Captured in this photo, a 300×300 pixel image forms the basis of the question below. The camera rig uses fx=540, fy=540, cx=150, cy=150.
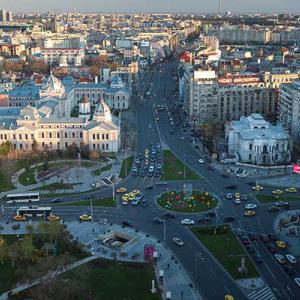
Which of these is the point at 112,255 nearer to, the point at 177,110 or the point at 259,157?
the point at 259,157

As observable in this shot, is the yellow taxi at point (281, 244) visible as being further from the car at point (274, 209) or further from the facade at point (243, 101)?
the facade at point (243, 101)

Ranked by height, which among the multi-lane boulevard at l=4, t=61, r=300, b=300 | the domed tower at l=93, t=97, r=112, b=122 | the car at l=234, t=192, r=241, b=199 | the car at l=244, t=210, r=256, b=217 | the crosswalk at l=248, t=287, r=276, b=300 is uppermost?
the domed tower at l=93, t=97, r=112, b=122

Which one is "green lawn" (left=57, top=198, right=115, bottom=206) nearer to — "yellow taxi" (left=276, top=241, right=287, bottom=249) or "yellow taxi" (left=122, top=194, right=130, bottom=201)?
"yellow taxi" (left=122, top=194, right=130, bottom=201)

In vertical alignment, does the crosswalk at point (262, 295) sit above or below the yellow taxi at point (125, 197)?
below

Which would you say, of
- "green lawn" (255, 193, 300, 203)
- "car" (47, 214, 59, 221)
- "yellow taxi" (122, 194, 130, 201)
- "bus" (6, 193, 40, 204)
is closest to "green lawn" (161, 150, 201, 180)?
"yellow taxi" (122, 194, 130, 201)

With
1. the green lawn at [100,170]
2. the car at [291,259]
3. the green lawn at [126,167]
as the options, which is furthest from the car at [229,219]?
the green lawn at [100,170]

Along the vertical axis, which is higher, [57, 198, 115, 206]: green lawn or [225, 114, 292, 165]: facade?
[225, 114, 292, 165]: facade

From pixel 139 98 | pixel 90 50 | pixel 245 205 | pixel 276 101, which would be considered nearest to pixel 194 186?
pixel 245 205
